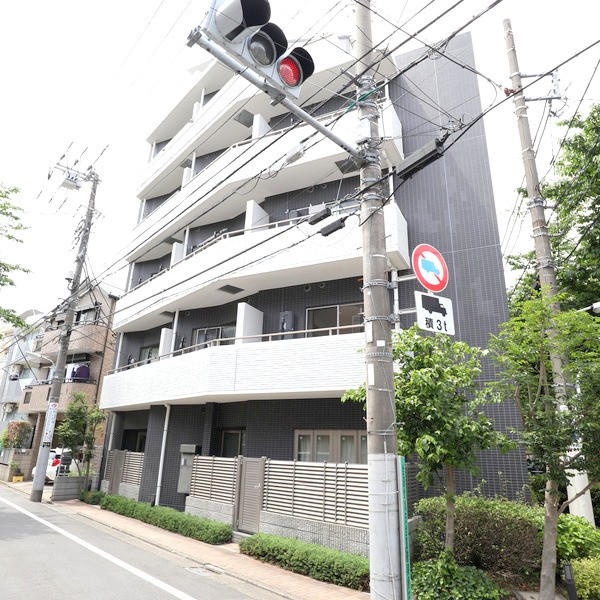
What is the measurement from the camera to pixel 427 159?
19.6 ft

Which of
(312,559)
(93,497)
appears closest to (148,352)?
(93,497)

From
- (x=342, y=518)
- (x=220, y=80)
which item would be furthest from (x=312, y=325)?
(x=220, y=80)

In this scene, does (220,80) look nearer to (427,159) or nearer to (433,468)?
(427,159)

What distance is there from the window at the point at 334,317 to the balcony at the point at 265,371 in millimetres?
1350

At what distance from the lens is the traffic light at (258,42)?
368 centimetres

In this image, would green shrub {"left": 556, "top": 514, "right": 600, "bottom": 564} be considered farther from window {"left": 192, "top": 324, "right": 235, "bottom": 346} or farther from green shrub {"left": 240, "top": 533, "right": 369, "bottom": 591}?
window {"left": 192, "top": 324, "right": 235, "bottom": 346}

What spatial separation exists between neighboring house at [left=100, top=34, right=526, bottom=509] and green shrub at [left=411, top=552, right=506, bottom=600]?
3.79 metres

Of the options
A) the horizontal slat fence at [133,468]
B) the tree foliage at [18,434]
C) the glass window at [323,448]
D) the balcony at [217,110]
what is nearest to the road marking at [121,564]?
the horizontal slat fence at [133,468]

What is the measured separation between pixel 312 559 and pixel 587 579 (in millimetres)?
4542

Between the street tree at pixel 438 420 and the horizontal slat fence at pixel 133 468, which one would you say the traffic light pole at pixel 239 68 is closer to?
the street tree at pixel 438 420

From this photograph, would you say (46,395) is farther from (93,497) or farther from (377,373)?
(377,373)

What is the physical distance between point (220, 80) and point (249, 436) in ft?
53.0

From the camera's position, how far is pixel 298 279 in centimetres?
1400

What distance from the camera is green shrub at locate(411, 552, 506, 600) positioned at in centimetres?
642
